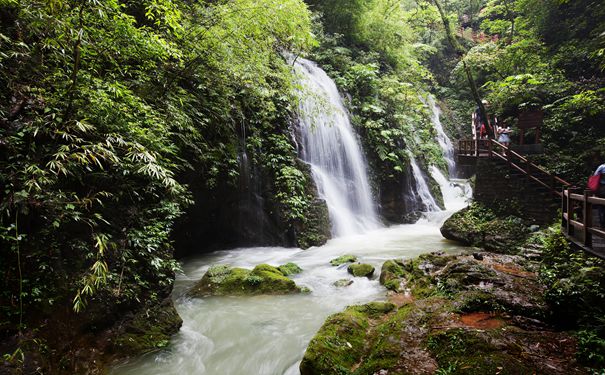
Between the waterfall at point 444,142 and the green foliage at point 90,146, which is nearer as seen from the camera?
the green foliage at point 90,146

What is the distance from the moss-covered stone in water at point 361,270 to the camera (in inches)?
324

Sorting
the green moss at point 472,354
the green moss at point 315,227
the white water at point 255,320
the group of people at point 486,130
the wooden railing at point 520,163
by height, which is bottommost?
the white water at point 255,320

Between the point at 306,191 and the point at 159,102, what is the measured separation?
6243 mm

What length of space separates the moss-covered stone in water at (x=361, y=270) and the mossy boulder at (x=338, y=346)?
9.49 feet

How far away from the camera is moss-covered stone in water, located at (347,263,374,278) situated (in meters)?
8.23

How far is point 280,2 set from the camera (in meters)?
7.91

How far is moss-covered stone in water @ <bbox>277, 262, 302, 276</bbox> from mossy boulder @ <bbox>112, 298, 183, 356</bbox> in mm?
3230

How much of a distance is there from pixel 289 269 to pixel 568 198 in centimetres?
669

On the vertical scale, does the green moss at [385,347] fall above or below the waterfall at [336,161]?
below

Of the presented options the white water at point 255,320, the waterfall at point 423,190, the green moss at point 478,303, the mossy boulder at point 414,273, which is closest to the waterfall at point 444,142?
the waterfall at point 423,190

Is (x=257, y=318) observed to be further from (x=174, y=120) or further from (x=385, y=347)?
(x=174, y=120)

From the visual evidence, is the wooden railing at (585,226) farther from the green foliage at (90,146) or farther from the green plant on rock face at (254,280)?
the green foliage at (90,146)

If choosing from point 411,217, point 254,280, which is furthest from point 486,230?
point 254,280

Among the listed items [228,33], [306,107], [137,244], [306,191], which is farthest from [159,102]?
[306,107]
